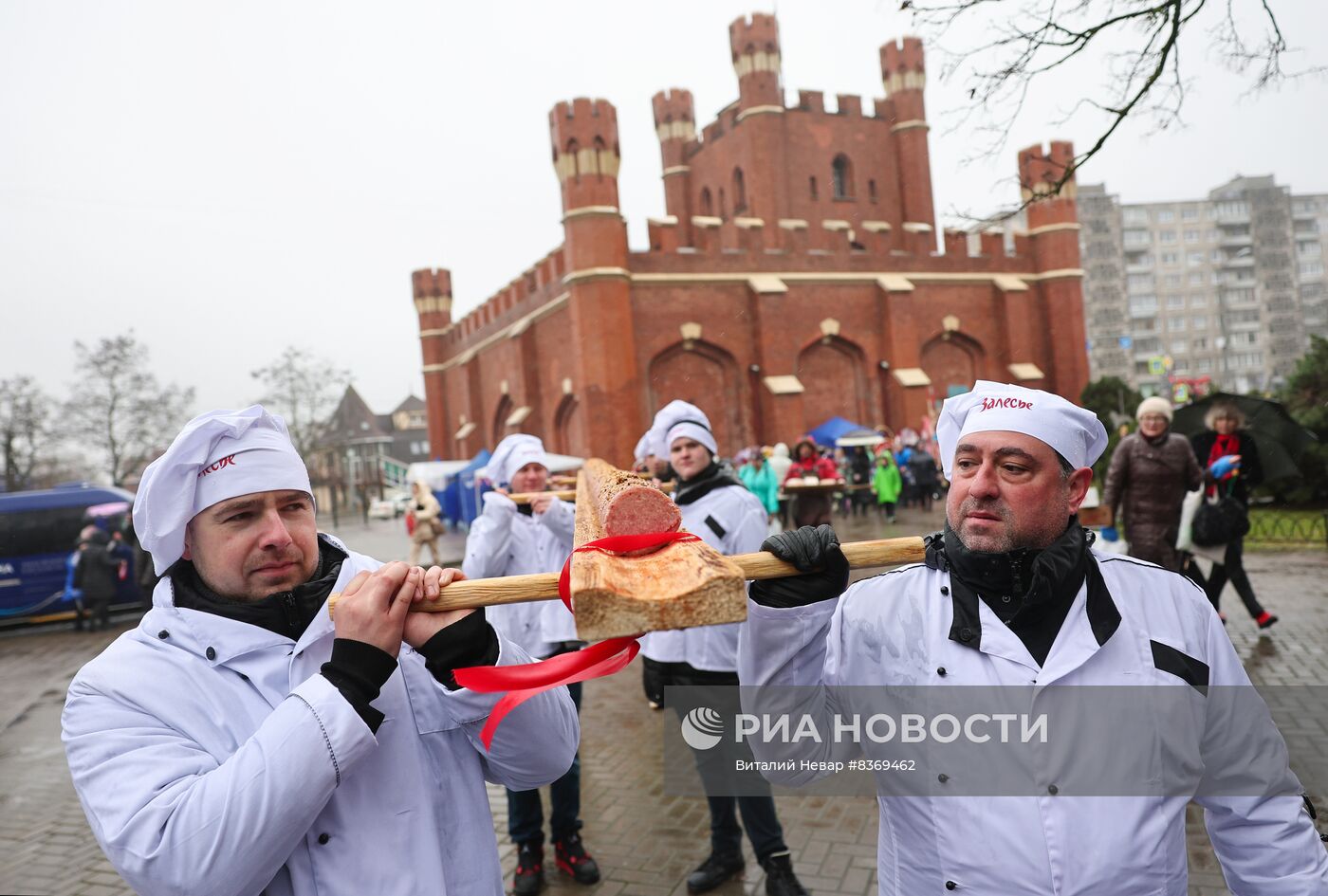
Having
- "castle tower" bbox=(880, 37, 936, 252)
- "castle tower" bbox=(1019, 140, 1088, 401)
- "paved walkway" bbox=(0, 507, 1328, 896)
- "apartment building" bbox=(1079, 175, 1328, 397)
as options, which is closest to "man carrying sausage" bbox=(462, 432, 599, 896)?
"paved walkway" bbox=(0, 507, 1328, 896)

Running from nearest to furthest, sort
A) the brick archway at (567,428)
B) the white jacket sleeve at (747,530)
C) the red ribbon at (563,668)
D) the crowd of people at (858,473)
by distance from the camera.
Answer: the red ribbon at (563,668), the white jacket sleeve at (747,530), the crowd of people at (858,473), the brick archway at (567,428)

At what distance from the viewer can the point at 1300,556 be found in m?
11.4

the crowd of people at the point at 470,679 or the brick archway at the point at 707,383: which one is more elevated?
the brick archway at the point at 707,383

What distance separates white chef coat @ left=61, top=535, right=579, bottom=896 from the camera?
1.46 meters

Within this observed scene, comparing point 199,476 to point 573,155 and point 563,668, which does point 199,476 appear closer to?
point 563,668

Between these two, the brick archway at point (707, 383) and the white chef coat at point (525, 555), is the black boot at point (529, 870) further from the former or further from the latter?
the brick archway at point (707, 383)

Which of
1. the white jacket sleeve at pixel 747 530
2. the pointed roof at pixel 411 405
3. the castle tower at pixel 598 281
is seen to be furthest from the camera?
the pointed roof at pixel 411 405

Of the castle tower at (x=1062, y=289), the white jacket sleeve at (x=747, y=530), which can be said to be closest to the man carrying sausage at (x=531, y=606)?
the white jacket sleeve at (x=747, y=530)

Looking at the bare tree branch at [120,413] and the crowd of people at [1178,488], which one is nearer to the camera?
the crowd of people at [1178,488]

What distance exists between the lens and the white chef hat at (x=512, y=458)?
510 centimetres

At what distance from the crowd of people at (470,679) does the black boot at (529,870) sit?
2.32 metres

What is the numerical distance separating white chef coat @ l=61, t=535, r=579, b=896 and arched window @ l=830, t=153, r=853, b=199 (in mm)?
34320

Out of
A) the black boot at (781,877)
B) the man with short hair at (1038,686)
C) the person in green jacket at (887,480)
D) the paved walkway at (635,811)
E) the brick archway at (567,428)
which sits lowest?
the paved walkway at (635,811)

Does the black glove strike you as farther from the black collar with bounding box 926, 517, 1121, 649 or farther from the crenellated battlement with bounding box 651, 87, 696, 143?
the crenellated battlement with bounding box 651, 87, 696, 143
